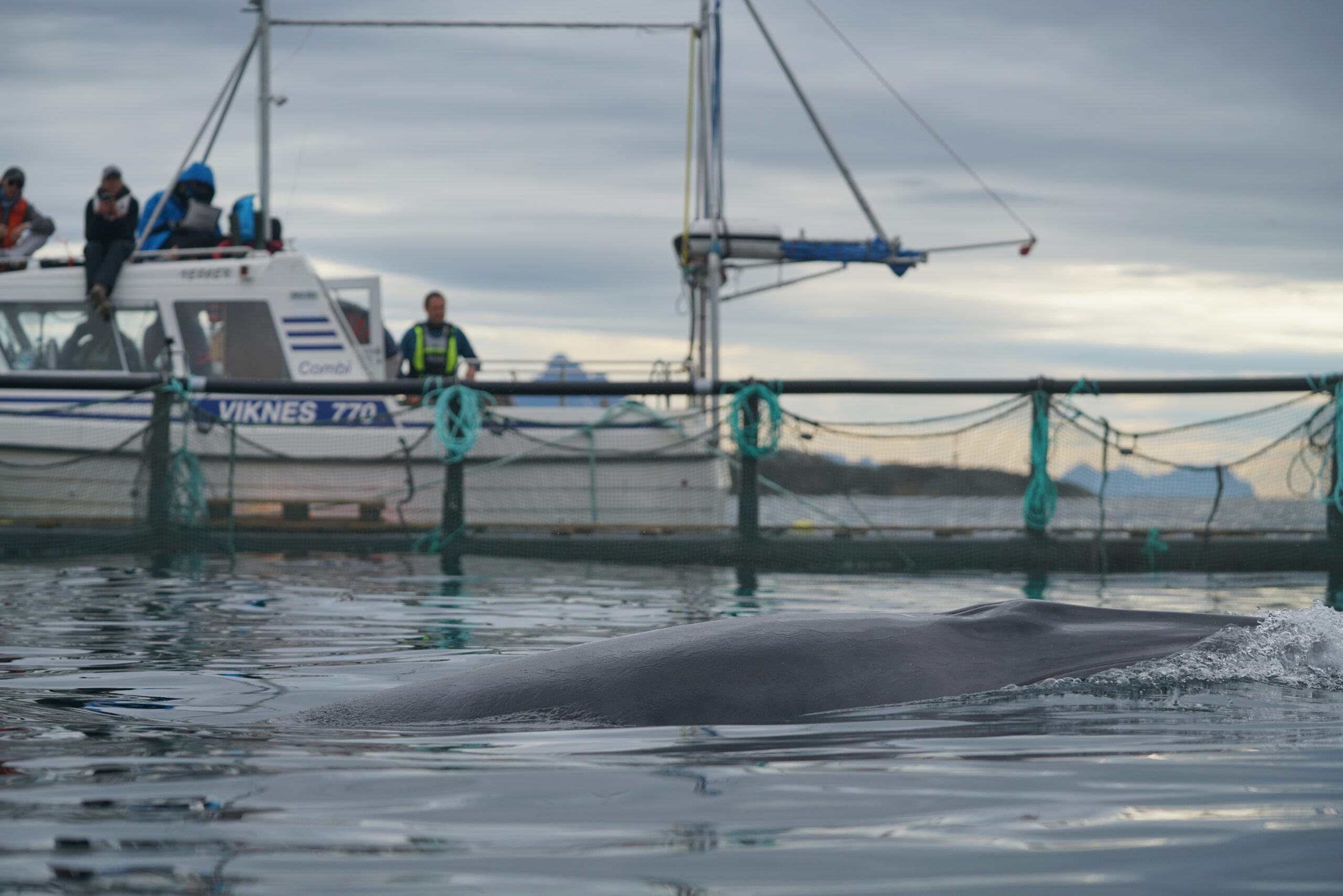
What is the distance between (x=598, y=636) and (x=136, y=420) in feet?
29.3

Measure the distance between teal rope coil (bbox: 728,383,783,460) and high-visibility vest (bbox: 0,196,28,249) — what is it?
882 centimetres

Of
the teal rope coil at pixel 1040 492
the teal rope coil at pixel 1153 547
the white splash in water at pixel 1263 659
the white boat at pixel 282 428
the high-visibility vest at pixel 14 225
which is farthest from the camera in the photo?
the high-visibility vest at pixel 14 225

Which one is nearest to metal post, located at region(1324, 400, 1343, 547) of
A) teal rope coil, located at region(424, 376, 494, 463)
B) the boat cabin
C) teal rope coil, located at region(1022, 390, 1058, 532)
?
teal rope coil, located at region(1022, 390, 1058, 532)

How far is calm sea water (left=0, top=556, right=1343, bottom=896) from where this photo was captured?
238cm

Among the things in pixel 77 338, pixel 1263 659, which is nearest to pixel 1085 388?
pixel 1263 659

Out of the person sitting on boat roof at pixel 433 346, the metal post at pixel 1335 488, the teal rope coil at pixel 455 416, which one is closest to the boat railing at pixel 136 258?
the person sitting on boat roof at pixel 433 346

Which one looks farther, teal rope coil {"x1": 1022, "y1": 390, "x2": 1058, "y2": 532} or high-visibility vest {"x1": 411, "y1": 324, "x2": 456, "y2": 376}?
high-visibility vest {"x1": 411, "y1": 324, "x2": 456, "y2": 376}

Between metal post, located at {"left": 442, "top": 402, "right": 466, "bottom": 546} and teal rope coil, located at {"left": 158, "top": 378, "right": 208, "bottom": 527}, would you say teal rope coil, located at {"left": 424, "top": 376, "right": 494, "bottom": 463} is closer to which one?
metal post, located at {"left": 442, "top": 402, "right": 466, "bottom": 546}

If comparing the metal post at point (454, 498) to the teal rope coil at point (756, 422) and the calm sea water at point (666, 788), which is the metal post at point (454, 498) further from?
the calm sea water at point (666, 788)

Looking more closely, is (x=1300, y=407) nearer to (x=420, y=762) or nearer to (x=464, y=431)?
(x=464, y=431)

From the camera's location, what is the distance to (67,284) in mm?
14469

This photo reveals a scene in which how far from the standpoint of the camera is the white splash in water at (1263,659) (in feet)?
14.0

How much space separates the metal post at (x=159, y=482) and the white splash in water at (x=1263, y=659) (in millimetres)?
8472

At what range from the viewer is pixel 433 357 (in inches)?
521
